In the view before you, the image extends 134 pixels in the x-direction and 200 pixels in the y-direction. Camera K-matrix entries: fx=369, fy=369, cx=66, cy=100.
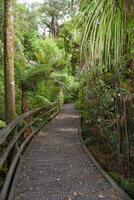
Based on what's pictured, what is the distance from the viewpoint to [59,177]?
239 inches

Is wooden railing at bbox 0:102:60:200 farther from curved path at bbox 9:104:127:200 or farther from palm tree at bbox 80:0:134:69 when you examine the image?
palm tree at bbox 80:0:134:69

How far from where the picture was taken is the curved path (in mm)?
5111

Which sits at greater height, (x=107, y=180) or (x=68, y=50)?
(x=68, y=50)

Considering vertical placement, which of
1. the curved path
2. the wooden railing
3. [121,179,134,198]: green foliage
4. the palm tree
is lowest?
[121,179,134,198]: green foliage

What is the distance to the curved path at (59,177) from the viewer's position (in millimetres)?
5111

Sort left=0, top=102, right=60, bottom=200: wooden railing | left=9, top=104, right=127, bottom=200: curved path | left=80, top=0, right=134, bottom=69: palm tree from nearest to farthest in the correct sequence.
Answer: left=80, top=0, right=134, bottom=69: palm tree
left=0, top=102, right=60, bottom=200: wooden railing
left=9, top=104, right=127, bottom=200: curved path

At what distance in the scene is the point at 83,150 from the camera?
8.62 m

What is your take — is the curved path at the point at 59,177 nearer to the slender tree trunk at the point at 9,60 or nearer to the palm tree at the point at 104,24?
the slender tree trunk at the point at 9,60

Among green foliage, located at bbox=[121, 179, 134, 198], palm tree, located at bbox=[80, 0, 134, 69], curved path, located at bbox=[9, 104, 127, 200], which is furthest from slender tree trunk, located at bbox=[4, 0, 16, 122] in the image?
palm tree, located at bbox=[80, 0, 134, 69]

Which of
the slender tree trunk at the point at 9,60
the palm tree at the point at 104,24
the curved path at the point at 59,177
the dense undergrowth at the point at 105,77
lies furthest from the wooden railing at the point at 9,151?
the palm tree at the point at 104,24

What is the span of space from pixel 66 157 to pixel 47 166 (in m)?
0.94

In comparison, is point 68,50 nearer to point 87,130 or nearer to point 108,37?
point 87,130

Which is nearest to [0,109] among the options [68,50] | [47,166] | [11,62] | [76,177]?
[11,62]

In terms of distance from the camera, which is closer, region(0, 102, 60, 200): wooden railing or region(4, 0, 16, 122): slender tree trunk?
region(0, 102, 60, 200): wooden railing
